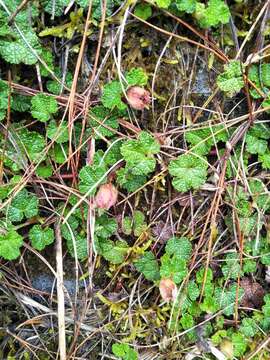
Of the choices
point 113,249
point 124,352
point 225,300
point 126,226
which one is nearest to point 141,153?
point 126,226

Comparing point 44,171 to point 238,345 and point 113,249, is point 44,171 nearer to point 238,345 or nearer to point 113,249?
point 113,249

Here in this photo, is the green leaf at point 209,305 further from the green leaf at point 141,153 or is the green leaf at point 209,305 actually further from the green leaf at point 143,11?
the green leaf at point 143,11

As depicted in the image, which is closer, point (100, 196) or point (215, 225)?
point (100, 196)

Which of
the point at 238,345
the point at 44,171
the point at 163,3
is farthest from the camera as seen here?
the point at 238,345

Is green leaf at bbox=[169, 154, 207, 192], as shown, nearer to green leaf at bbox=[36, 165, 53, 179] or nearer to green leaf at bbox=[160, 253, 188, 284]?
green leaf at bbox=[160, 253, 188, 284]

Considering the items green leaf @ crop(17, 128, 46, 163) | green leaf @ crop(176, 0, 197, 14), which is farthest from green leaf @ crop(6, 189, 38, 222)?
green leaf @ crop(176, 0, 197, 14)

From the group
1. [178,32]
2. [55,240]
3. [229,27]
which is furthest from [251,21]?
[55,240]

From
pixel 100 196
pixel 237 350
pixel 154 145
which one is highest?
pixel 154 145

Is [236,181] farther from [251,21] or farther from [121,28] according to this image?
[121,28]
